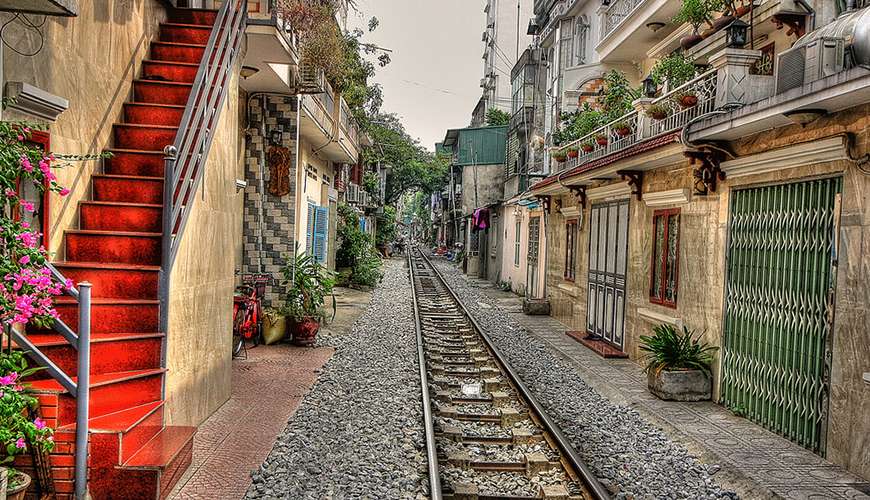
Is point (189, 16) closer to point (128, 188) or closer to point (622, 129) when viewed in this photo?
point (128, 188)

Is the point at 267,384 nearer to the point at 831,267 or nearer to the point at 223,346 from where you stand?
the point at 223,346

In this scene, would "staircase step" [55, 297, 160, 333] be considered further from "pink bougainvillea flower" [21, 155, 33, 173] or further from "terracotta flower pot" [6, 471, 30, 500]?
"pink bougainvillea flower" [21, 155, 33, 173]

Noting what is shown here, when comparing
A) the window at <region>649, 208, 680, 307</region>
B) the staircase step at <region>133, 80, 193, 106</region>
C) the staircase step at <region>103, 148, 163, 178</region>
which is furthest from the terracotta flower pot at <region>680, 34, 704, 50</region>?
the staircase step at <region>103, 148, 163, 178</region>

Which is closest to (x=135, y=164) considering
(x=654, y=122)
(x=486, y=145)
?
(x=654, y=122)

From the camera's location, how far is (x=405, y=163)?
55.1m

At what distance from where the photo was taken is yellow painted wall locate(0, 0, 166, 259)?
16.3ft

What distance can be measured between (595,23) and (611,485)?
1789cm

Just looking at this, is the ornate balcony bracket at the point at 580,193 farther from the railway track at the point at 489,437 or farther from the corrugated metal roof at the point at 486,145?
the corrugated metal roof at the point at 486,145

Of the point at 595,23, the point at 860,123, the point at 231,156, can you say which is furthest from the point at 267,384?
the point at 595,23

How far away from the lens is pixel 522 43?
152ft

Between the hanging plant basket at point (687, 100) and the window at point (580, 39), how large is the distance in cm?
1262

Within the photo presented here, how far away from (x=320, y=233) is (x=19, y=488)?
14.5 metres

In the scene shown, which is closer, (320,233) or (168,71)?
(168,71)

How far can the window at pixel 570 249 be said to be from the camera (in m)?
15.9
